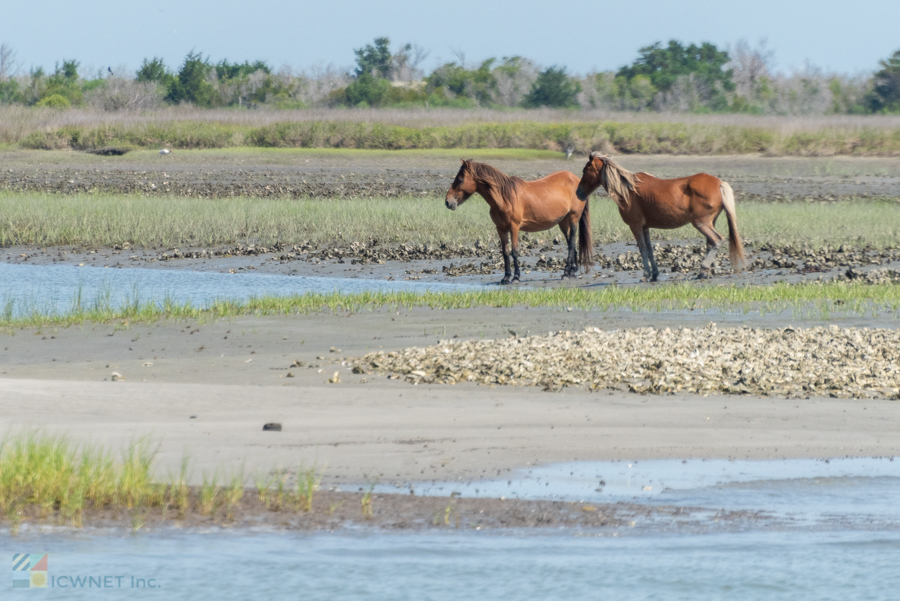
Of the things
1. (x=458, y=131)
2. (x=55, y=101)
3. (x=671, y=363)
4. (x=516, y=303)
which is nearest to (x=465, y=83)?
(x=55, y=101)

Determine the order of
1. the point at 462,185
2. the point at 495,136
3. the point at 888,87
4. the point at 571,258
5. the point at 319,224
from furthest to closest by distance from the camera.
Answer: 1. the point at 888,87
2. the point at 495,136
3. the point at 319,224
4. the point at 571,258
5. the point at 462,185

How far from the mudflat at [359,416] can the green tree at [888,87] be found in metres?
58.3

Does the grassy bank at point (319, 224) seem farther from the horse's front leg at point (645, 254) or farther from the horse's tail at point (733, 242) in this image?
the horse's front leg at point (645, 254)

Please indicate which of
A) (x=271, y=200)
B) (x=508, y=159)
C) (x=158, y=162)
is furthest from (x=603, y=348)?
(x=158, y=162)

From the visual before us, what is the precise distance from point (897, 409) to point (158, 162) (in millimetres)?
38030

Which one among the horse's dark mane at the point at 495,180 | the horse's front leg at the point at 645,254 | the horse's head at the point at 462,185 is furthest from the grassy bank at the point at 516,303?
the horse's head at the point at 462,185

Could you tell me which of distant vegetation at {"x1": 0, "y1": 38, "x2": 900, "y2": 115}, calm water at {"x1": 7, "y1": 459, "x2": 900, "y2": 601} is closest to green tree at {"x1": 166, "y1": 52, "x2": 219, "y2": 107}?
distant vegetation at {"x1": 0, "y1": 38, "x2": 900, "y2": 115}

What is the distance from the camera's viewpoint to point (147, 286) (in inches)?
683

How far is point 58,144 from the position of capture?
48.5 meters

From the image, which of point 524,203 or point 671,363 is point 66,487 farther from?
point 524,203

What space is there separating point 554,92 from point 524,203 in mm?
51076

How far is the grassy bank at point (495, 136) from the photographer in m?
43.9

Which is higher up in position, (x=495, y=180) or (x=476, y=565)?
(x=495, y=180)

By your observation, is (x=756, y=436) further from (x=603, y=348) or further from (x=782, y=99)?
(x=782, y=99)
